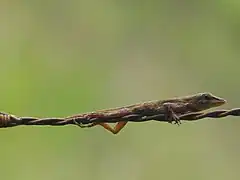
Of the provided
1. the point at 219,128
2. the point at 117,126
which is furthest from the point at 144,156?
the point at 117,126

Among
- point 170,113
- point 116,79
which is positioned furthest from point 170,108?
point 116,79

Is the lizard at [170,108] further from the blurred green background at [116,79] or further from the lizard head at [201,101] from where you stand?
the blurred green background at [116,79]

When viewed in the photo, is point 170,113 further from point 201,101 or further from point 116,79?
point 116,79

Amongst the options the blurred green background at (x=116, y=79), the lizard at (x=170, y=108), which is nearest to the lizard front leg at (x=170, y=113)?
the lizard at (x=170, y=108)

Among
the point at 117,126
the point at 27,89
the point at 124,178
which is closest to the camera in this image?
the point at 117,126

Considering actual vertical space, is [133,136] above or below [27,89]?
below

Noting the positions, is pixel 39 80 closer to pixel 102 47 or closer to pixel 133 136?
pixel 102 47
